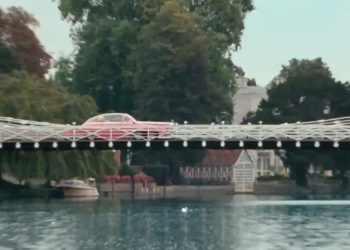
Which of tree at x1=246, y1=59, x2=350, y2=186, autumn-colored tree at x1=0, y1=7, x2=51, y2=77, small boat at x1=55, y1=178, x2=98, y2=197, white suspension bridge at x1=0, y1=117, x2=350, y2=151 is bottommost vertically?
small boat at x1=55, y1=178, x2=98, y2=197

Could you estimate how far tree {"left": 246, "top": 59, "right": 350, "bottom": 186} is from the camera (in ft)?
399

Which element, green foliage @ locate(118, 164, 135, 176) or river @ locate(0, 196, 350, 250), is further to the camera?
green foliage @ locate(118, 164, 135, 176)

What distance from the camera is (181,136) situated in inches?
3110

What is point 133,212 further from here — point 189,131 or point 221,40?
point 221,40

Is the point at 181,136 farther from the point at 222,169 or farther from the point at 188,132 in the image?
the point at 222,169

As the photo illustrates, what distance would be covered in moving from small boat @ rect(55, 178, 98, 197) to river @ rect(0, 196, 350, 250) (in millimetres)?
13742

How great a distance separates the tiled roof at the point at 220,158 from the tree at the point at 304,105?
14.7m

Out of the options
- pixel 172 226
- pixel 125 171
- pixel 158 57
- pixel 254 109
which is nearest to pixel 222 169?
pixel 158 57

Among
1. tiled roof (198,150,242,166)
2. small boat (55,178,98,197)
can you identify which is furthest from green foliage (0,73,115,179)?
tiled roof (198,150,242,166)

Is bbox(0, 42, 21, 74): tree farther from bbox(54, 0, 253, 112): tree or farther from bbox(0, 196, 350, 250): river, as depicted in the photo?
bbox(0, 196, 350, 250): river

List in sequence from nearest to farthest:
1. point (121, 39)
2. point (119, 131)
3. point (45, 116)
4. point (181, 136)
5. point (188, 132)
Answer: point (181, 136)
point (188, 132)
point (119, 131)
point (45, 116)
point (121, 39)

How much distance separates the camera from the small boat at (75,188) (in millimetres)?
102844

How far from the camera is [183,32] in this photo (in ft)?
403

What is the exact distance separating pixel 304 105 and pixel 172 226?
62.6 meters
